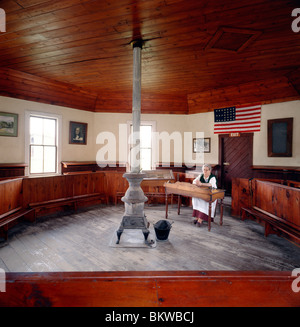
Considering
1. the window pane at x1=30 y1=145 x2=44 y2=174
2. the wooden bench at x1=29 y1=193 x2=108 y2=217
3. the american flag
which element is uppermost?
the american flag

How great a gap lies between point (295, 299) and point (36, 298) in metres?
1.34

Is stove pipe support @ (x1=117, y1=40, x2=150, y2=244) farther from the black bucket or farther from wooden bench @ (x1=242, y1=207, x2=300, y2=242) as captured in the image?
wooden bench @ (x1=242, y1=207, x2=300, y2=242)

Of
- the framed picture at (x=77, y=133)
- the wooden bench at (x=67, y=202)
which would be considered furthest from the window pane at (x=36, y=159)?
the wooden bench at (x=67, y=202)

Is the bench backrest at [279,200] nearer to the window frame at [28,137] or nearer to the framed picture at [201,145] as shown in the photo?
the framed picture at [201,145]

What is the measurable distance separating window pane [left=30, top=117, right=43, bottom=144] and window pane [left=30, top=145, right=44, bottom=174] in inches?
8.4

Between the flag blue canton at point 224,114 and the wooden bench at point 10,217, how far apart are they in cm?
716

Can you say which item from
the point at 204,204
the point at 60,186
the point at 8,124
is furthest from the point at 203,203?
the point at 8,124

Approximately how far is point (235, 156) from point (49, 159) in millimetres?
7143

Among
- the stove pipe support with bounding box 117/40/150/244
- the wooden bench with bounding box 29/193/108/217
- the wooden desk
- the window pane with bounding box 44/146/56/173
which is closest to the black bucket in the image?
the stove pipe support with bounding box 117/40/150/244

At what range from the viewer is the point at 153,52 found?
4.68 meters

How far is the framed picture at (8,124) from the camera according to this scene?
5.79 metres

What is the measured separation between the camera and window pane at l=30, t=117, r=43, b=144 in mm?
6500

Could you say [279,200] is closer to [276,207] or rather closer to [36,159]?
[276,207]
